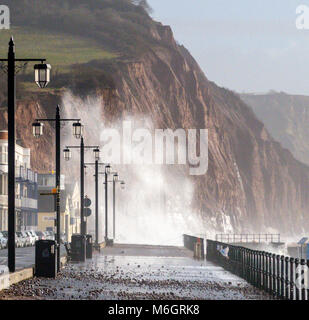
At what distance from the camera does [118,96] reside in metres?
170

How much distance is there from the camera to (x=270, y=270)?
2766cm

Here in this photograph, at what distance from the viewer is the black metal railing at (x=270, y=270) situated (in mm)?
22564

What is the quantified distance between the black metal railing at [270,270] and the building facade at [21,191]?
190 feet

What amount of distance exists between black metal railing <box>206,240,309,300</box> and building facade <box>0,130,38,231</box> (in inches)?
2280

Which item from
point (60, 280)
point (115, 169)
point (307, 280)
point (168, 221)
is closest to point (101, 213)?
point (115, 169)

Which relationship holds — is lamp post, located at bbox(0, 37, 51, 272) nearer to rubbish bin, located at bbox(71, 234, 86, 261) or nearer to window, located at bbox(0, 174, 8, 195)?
rubbish bin, located at bbox(71, 234, 86, 261)

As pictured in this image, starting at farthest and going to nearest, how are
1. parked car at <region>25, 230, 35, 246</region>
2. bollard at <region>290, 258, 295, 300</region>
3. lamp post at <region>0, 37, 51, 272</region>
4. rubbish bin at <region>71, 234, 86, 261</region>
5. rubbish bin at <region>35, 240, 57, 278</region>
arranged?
parked car at <region>25, 230, 35, 246</region>, rubbish bin at <region>71, 234, 86, 261</region>, rubbish bin at <region>35, 240, 57, 278</region>, lamp post at <region>0, 37, 51, 272</region>, bollard at <region>290, 258, 295, 300</region>

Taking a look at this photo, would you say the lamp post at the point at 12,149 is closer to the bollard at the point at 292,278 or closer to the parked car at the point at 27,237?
the bollard at the point at 292,278

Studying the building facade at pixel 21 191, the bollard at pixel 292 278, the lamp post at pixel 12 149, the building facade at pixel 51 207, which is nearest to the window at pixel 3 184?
the building facade at pixel 21 191

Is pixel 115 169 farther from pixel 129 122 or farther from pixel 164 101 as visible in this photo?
pixel 164 101

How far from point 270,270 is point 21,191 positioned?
90.2m

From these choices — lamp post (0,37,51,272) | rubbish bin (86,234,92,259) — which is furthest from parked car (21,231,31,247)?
lamp post (0,37,51,272)

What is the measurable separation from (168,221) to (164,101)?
33897mm

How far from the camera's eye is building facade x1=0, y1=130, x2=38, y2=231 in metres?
103
